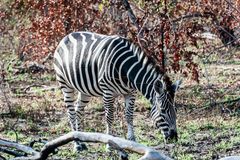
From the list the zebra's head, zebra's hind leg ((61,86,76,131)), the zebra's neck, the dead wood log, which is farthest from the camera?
zebra's hind leg ((61,86,76,131))

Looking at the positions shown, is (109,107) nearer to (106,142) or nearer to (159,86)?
(159,86)

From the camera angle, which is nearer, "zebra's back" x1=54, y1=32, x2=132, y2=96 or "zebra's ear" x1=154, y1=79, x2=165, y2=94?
"zebra's ear" x1=154, y1=79, x2=165, y2=94

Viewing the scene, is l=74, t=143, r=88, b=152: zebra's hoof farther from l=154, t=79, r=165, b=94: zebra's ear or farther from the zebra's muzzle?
l=154, t=79, r=165, b=94: zebra's ear

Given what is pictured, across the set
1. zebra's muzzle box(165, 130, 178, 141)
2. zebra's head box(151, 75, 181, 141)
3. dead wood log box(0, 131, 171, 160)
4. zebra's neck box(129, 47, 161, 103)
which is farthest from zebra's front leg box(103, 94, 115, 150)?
dead wood log box(0, 131, 171, 160)

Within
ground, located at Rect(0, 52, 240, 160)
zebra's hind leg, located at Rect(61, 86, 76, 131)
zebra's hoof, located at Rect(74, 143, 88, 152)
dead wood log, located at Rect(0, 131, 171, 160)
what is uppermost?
dead wood log, located at Rect(0, 131, 171, 160)

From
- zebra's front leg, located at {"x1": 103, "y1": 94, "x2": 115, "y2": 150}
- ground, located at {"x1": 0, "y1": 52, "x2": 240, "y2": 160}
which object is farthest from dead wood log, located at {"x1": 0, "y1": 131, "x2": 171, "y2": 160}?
zebra's front leg, located at {"x1": 103, "y1": 94, "x2": 115, "y2": 150}

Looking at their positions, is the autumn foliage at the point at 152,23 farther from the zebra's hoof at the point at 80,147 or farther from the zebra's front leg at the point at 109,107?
the zebra's hoof at the point at 80,147

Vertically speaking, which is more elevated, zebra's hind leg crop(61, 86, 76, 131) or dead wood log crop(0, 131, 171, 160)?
dead wood log crop(0, 131, 171, 160)

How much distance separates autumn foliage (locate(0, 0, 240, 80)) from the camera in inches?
439

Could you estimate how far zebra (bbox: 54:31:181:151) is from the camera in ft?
29.4

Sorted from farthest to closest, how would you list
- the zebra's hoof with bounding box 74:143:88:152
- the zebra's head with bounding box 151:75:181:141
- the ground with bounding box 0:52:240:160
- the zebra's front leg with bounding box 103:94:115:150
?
1. the zebra's front leg with bounding box 103:94:115:150
2. the zebra's hoof with bounding box 74:143:88:152
3. the zebra's head with bounding box 151:75:181:141
4. the ground with bounding box 0:52:240:160

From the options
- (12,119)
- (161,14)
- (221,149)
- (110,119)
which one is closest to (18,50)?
(12,119)

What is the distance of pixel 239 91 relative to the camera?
1355cm

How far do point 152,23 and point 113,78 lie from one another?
12.0 feet
